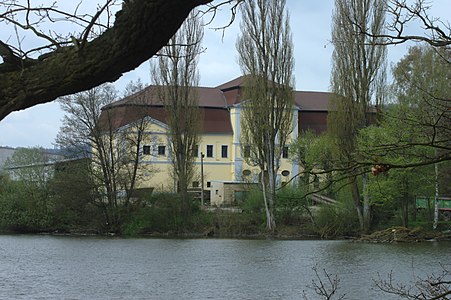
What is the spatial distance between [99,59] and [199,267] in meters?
17.6

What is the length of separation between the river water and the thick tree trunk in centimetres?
938

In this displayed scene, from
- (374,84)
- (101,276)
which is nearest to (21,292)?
(101,276)

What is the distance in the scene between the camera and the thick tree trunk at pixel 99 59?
220cm

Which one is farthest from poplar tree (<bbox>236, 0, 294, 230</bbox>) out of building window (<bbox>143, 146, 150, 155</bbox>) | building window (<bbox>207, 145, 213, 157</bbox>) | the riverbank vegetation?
building window (<bbox>207, 145, 213, 157</bbox>)

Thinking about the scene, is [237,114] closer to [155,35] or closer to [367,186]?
[367,186]

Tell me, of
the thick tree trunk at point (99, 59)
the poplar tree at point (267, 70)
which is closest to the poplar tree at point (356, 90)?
the poplar tree at point (267, 70)

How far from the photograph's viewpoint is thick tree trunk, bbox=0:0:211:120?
220 cm

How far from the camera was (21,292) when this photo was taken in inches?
583

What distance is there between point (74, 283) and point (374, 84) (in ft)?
66.2

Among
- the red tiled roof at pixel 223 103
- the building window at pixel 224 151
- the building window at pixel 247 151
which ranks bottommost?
the building window at pixel 247 151

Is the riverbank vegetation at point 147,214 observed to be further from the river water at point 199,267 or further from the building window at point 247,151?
the river water at point 199,267

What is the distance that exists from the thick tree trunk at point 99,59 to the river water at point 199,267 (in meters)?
9.38

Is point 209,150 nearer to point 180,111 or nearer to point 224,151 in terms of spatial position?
point 224,151

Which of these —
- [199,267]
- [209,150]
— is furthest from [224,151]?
[199,267]
